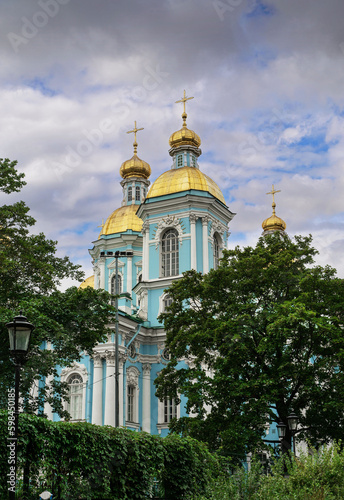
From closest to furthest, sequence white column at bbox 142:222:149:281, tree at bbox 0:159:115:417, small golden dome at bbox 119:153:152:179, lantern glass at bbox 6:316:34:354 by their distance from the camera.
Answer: lantern glass at bbox 6:316:34:354, tree at bbox 0:159:115:417, white column at bbox 142:222:149:281, small golden dome at bbox 119:153:152:179

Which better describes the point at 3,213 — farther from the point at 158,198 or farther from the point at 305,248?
the point at 158,198

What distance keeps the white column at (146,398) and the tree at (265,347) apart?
41.7ft

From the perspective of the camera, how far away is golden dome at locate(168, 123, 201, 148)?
143ft

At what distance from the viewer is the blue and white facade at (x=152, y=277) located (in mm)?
34469

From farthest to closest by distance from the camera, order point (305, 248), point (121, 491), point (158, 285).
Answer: point (158, 285) < point (305, 248) < point (121, 491)

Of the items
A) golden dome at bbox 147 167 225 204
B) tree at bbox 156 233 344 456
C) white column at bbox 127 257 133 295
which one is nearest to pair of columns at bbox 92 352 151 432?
white column at bbox 127 257 133 295

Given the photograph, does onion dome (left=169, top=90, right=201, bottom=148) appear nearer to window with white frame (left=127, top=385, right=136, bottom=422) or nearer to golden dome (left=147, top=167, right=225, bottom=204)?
golden dome (left=147, top=167, right=225, bottom=204)

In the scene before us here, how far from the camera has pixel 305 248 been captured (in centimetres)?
2322

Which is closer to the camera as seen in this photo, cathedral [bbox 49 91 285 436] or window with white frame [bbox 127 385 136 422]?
cathedral [bbox 49 91 285 436]

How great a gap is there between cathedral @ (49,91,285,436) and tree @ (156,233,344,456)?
901cm

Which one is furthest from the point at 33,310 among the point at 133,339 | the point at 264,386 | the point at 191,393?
the point at 133,339

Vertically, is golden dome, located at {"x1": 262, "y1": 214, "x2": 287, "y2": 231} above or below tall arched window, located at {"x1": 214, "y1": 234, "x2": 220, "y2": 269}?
above

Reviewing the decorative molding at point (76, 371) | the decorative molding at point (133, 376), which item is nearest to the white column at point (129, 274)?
the decorative molding at point (133, 376)

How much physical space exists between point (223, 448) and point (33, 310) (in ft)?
24.4
